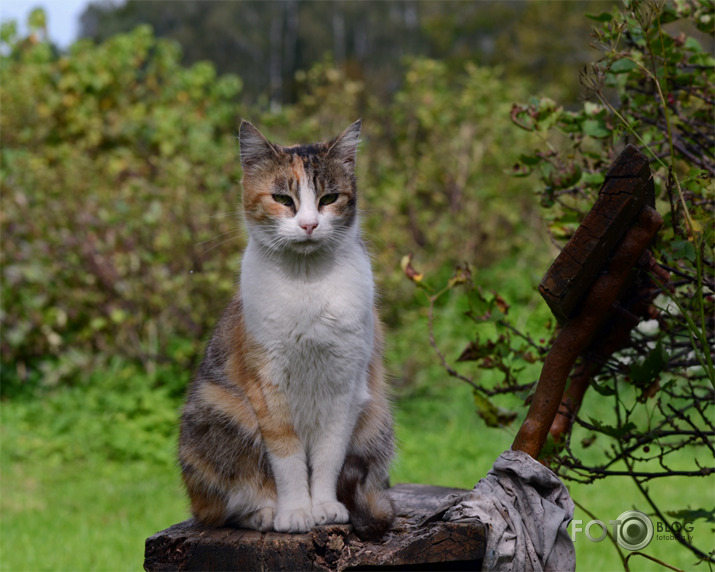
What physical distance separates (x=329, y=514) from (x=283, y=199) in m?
0.91

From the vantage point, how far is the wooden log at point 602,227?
1966 mm

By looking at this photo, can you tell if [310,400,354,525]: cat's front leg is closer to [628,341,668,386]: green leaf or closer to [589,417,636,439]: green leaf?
[589,417,636,439]: green leaf

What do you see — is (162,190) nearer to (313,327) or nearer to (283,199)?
(283,199)

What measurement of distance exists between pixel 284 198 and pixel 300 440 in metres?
0.71

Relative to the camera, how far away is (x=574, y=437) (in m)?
5.73

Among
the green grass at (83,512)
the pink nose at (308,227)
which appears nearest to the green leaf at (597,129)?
the pink nose at (308,227)

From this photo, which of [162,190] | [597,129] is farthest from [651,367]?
[162,190]

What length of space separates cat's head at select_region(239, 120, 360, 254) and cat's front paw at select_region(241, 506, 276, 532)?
75cm

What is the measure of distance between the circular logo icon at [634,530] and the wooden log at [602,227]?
Answer: 0.80 metres

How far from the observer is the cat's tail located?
2135 mm

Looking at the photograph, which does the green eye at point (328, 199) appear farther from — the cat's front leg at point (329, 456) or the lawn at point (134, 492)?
the lawn at point (134, 492)

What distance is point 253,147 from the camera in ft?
8.00

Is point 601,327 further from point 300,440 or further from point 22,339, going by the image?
point 22,339

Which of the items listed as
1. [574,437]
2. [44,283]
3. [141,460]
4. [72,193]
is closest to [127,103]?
[72,193]
